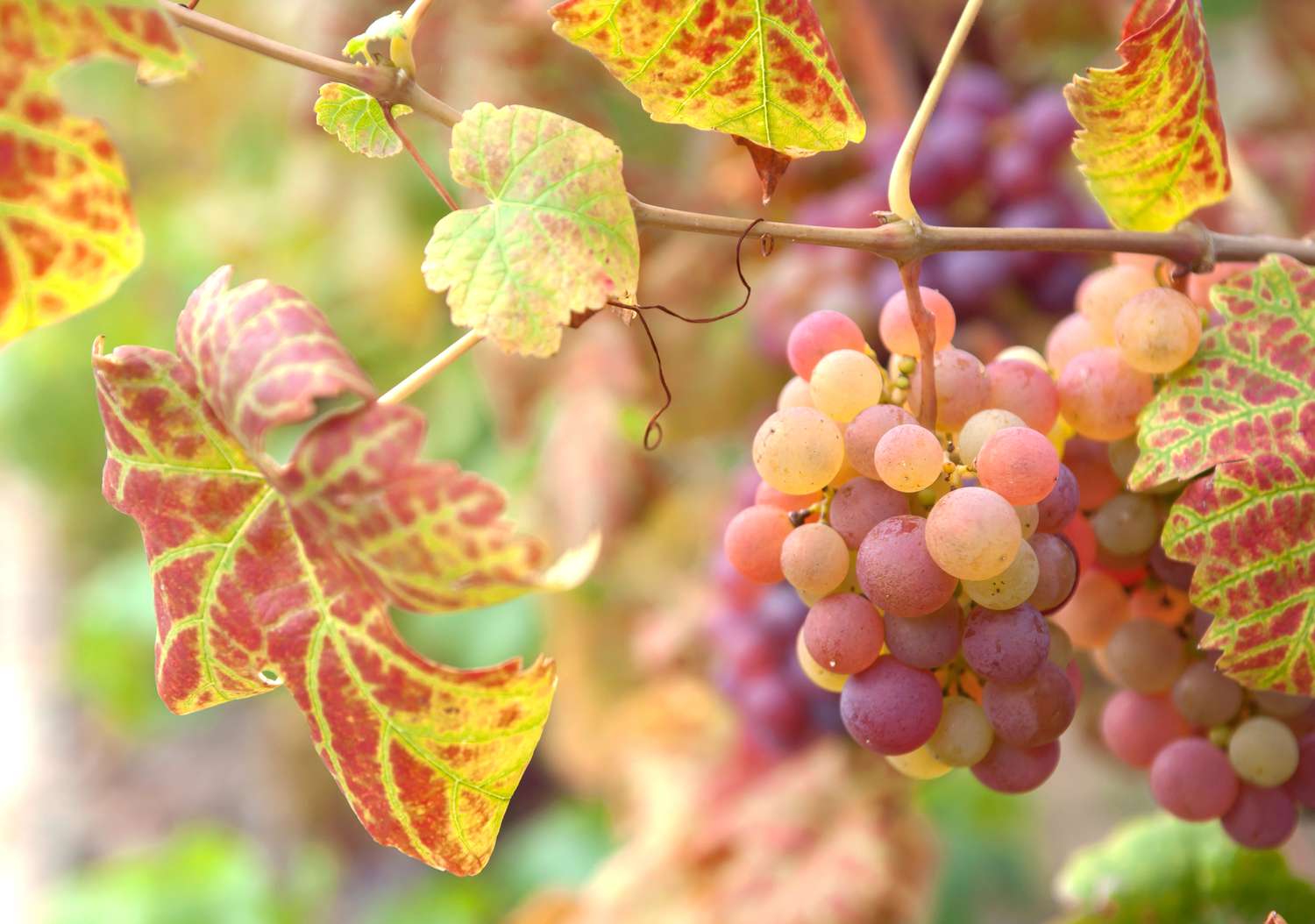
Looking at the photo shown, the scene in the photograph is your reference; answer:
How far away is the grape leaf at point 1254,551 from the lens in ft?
0.98

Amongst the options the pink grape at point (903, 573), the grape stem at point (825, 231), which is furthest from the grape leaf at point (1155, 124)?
the pink grape at point (903, 573)

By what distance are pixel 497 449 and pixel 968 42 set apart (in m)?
0.60

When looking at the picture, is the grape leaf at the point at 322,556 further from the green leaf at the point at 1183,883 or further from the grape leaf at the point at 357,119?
the green leaf at the point at 1183,883

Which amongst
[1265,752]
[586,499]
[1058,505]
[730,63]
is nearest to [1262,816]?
[1265,752]

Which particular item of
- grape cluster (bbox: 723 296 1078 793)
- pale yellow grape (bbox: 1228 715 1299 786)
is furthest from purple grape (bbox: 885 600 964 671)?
pale yellow grape (bbox: 1228 715 1299 786)

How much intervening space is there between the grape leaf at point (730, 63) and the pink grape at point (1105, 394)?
0.09 meters

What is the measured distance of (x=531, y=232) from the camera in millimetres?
285

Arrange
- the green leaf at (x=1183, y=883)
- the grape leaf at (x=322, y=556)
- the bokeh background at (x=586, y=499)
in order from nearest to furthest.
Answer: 1. the grape leaf at (x=322, y=556)
2. the green leaf at (x=1183, y=883)
3. the bokeh background at (x=586, y=499)

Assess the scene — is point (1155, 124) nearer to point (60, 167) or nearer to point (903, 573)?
point (903, 573)

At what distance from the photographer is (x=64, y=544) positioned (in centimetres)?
176

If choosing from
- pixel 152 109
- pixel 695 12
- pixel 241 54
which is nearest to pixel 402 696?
pixel 695 12

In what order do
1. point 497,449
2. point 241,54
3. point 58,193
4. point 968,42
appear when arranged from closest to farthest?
1. point 58,193
2. point 968,42
3. point 497,449
4. point 241,54

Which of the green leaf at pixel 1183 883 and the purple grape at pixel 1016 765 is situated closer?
the purple grape at pixel 1016 765

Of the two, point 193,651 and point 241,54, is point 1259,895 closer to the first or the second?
point 193,651
